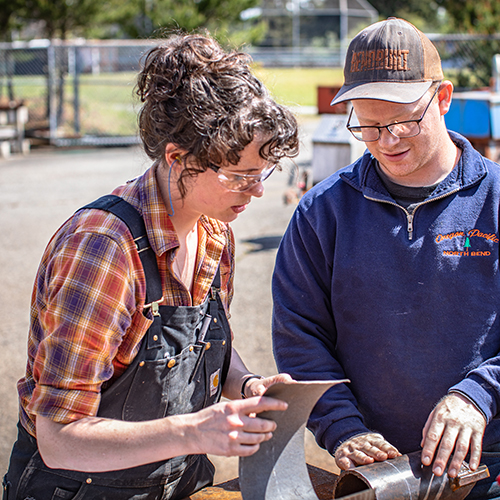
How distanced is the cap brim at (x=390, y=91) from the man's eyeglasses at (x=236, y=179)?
386mm

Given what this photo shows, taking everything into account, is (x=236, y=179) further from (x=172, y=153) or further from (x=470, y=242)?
(x=470, y=242)

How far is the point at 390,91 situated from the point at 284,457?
3.70 ft

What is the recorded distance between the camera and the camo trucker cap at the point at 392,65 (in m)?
1.88

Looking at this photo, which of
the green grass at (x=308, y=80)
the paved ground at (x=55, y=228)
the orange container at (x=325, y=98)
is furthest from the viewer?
the green grass at (x=308, y=80)

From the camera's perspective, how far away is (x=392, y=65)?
1903 millimetres

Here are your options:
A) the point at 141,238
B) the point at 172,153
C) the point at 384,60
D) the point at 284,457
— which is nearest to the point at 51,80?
the point at 384,60

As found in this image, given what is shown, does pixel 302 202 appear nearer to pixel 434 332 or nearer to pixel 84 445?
pixel 434 332

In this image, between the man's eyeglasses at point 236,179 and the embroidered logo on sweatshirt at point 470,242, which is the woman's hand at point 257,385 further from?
the embroidered logo on sweatshirt at point 470,242

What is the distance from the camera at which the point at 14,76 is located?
13.5 metres

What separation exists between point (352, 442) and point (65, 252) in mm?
1038

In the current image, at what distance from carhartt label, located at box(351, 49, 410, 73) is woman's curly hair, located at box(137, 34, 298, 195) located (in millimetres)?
444

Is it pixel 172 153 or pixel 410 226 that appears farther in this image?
pixel 410 226

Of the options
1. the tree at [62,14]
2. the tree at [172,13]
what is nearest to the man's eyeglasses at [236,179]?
the tree at [62,14]

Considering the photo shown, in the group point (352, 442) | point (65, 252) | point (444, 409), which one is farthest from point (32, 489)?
point (444, 409)
